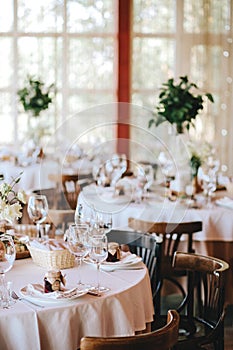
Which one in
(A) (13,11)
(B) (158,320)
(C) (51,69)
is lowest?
(B) (158,320)

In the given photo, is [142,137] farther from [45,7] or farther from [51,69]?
[45,7]

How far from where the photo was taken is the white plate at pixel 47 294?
9.20 ft

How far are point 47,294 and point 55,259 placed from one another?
1.67 feet

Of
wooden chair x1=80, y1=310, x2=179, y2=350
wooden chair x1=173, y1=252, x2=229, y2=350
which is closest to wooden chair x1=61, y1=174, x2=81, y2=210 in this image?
wooden chair x1=173, y1=252, x2=229, y2=350

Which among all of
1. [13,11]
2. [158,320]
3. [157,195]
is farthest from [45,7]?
[158,320]

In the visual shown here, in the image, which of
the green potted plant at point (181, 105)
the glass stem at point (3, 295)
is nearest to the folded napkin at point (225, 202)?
the green potted plant at point (181, 105)

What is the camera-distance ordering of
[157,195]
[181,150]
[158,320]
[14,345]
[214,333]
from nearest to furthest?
[14,345], [214,333], [158,320], [157,195], [181,150]

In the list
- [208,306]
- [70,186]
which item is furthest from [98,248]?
[70,186]

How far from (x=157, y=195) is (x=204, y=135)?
3785mm

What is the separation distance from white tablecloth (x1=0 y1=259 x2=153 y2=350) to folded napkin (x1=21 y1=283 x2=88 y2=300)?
0.03 m

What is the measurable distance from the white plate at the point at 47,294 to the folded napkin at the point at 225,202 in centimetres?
279

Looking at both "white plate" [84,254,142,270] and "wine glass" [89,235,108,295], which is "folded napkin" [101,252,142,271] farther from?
"wine glass" [89,235,108,295]

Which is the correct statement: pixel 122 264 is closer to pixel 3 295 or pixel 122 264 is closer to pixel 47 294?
pixel 47 294

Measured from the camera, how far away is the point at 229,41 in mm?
9445
